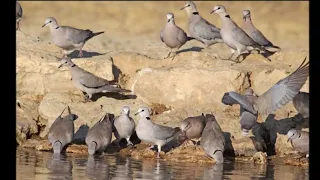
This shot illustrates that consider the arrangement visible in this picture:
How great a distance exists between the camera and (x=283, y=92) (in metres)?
10.6

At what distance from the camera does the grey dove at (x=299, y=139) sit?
A: 10281 millimetres

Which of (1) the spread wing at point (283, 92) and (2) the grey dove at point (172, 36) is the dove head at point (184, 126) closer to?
(1) the spread wing at point (283, 92)

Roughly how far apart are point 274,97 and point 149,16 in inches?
480

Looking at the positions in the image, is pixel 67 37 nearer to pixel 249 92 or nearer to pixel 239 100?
pixel 249 92

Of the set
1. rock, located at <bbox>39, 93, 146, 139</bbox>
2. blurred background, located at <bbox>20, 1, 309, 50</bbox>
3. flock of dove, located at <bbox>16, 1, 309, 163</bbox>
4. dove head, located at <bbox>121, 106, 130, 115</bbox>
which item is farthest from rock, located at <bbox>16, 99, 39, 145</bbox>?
blurred background, located at <bbox>20, 1, 309, 50</bbox>

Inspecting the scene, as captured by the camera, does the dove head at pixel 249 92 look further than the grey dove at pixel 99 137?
Yes

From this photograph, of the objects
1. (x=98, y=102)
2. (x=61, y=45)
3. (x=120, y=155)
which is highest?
(x=61, y=45)

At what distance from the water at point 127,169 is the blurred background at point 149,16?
28.5 feet

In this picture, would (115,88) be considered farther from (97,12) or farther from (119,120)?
(97,12)

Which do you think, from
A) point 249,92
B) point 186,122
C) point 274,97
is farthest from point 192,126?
point 274,97

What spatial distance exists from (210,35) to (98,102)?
2.67 meters

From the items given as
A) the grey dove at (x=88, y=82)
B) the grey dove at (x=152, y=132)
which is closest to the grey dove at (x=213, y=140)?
the grey dove at (x=152, y=132)
